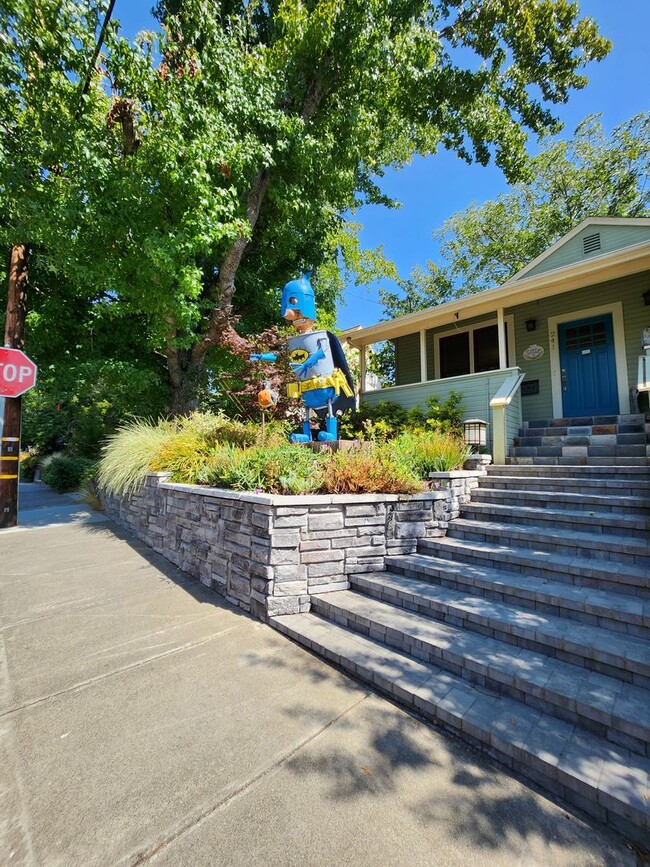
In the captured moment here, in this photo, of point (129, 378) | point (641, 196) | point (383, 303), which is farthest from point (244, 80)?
point (641, 196)

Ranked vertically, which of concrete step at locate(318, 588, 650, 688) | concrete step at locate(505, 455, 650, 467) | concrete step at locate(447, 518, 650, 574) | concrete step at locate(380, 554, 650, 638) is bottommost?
concrete step at locate(318, 588, 650, 688)

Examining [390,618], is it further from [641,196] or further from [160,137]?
[641,196]

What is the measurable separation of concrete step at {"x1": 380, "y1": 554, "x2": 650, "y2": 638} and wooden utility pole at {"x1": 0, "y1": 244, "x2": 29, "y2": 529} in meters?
6.46

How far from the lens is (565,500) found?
12.3 feet

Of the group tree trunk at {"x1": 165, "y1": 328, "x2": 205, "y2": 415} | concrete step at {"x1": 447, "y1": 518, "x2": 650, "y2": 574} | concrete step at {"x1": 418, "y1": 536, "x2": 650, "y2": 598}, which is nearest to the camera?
concrete step at {"x1": 418, "y1": 536, "x2": 650, "y2": 598}

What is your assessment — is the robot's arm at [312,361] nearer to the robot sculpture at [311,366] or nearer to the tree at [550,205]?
the robot sculpture at [311,366]

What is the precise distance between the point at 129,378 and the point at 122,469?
188cm

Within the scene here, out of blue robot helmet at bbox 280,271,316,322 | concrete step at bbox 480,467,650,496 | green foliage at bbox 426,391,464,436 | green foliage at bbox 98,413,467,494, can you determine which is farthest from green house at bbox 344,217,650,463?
blue robot helmet at bbox 280,271,316,322

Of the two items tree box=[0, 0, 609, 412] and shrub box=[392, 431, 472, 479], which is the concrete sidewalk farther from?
tree box=[0, 0, 609, 412]

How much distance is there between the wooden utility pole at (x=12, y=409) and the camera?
6.11 meters

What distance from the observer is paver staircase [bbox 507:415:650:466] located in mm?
4418

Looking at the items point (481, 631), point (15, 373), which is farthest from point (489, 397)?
point (15, 373)

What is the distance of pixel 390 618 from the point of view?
258 centimetres

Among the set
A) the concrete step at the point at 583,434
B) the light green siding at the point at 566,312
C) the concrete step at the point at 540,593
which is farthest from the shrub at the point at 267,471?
the light green siding at the point at 566,312
